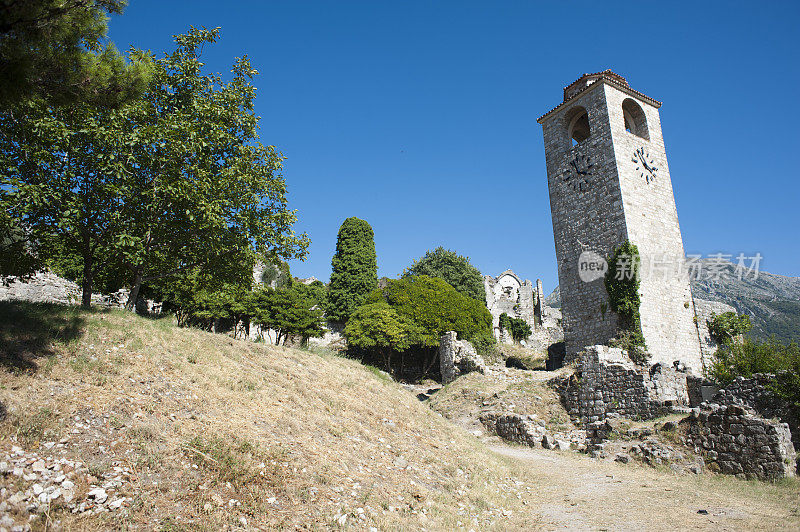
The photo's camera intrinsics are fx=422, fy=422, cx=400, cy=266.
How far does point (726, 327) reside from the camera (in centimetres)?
1862

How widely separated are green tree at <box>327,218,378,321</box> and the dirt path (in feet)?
84.9

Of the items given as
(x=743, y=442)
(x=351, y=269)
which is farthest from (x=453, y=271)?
(x=743, y=442)

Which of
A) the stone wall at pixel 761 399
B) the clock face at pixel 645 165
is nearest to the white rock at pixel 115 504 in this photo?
the stone wall at pixel 761 399

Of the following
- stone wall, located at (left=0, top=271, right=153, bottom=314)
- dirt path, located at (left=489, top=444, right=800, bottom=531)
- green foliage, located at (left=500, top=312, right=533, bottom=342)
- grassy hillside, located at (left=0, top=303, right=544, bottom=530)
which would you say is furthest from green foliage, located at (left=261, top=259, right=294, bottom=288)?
dirt path, located at (left=489, top=444, right=800, bottom=531)

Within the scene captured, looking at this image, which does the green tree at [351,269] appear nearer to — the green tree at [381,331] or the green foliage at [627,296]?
the green tree at [381,331]

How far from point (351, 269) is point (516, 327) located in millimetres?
17924

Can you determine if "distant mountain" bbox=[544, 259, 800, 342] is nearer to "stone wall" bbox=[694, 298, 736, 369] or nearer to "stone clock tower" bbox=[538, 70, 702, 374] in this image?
"stone wall" bbox=[694, 298, 736, 369]

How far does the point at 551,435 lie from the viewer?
42.9 ft

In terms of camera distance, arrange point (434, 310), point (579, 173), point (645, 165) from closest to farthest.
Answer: point (645, 165)
point (579, 173)
point (434, 310)

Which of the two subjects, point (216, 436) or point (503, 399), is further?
point (503, 399)

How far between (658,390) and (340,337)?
24.3m

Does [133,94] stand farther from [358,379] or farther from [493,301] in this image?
[493,301]

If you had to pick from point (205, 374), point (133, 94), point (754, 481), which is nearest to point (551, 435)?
point (754, 481)

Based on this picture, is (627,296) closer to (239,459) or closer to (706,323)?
(706,323)
